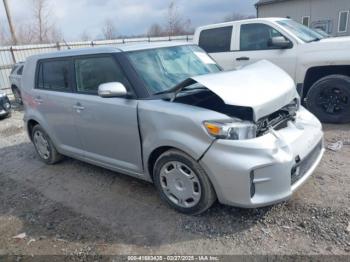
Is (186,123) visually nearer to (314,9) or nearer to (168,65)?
(168,65)

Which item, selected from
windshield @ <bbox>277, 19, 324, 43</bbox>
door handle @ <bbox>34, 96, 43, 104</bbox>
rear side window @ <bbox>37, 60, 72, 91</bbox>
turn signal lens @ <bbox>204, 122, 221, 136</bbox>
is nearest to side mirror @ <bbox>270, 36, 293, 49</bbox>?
windshield @ <bbox>277, 19, 324, 43</bbox>

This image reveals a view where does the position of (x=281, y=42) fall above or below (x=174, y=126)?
above

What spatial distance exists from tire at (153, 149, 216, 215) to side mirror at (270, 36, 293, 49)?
366cm

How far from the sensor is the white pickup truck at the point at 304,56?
5.08 m

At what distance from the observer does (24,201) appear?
3.75 m

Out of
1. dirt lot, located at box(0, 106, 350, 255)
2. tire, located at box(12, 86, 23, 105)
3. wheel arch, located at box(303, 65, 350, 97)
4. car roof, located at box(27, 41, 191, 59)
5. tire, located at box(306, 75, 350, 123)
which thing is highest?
car roof, located at box(27, 41, 191, 59)

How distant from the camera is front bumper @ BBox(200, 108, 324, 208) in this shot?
2.43m

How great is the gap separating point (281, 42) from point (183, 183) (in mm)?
3819

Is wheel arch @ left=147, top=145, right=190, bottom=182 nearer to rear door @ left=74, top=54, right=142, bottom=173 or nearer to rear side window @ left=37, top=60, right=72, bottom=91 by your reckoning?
rear door @ left=74, top=54, right=142, bottom=173

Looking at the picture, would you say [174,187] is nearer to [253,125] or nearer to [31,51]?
[253,125]

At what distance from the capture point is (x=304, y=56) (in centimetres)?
529

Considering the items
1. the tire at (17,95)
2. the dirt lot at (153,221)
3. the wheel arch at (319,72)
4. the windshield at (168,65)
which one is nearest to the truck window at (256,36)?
the wheel arch at (319,72)

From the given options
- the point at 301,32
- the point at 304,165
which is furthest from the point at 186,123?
the point at 301,32

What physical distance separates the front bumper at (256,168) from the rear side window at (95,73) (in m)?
1.38
